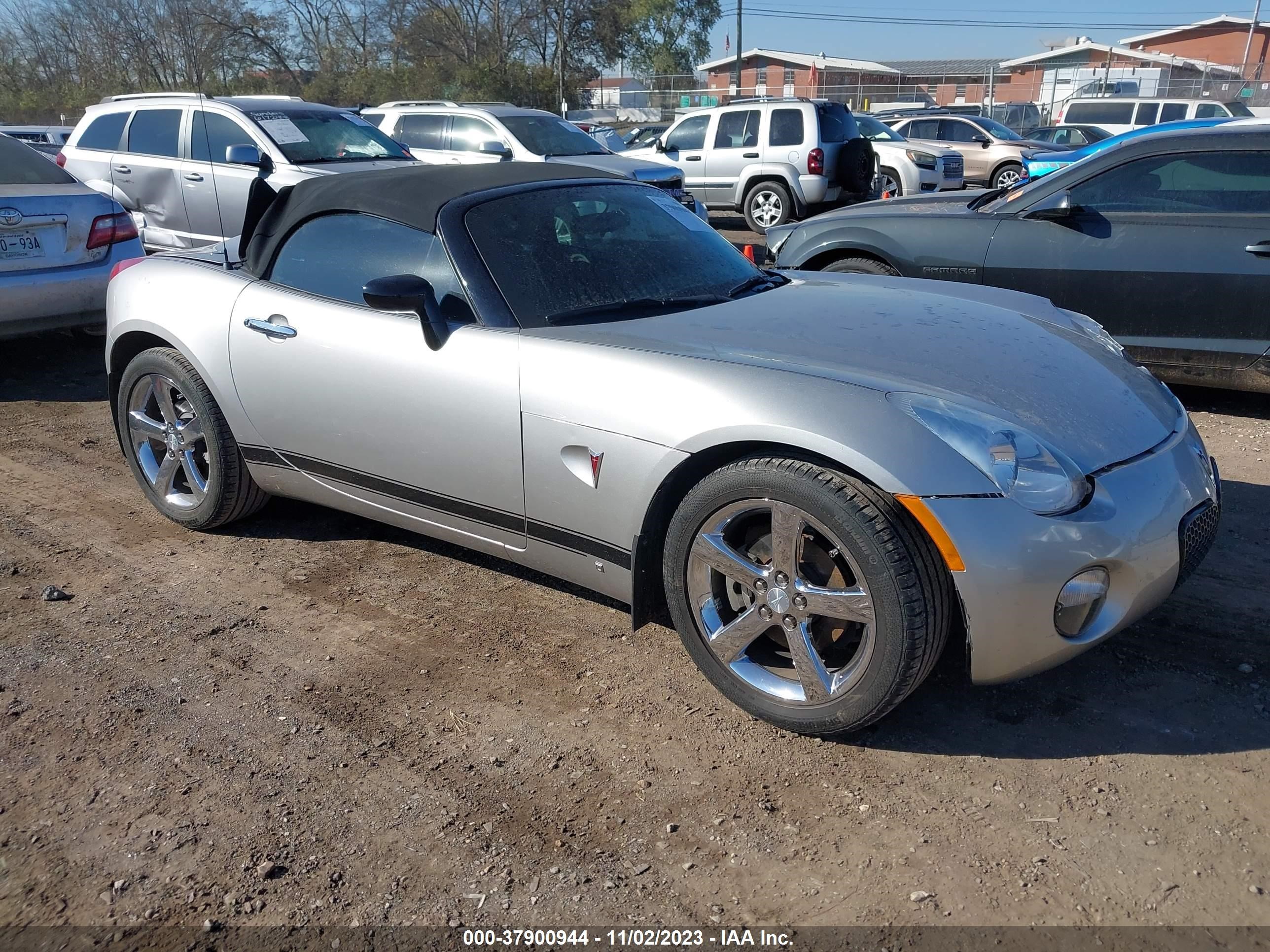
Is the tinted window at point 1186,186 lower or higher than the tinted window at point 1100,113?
higher

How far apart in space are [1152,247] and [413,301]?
4.24m

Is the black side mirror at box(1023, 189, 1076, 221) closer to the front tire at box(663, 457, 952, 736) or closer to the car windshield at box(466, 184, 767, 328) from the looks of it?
the car windshield at box(466, 184, 767, 328)

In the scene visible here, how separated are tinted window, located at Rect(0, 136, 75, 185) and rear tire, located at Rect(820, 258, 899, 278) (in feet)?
17.0

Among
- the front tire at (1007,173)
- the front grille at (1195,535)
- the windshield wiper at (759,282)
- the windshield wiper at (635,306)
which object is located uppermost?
the windshield wiper at (635,306)

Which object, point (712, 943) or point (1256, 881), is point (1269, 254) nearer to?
point (1256, 881)

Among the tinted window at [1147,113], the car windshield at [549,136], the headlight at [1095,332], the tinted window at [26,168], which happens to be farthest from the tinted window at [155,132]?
the tinted window at [1147,113]

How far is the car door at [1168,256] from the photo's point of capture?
5324 mm

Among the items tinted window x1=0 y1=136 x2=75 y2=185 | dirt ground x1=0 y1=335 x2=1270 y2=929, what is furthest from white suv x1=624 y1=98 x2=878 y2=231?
dirt ground x1=0 y1=335 x2=1270 y2=929

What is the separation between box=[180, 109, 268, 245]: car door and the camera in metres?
9.11

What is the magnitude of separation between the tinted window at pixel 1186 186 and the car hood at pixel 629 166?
6.08 m

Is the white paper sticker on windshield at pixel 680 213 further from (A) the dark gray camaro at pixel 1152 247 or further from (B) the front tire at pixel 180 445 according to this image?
(A) the dark gray camaro at pixel 1152 247

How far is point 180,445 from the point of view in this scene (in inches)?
171

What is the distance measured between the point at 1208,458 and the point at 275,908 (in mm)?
2981

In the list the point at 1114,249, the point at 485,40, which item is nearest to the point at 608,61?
the point at 485,40
